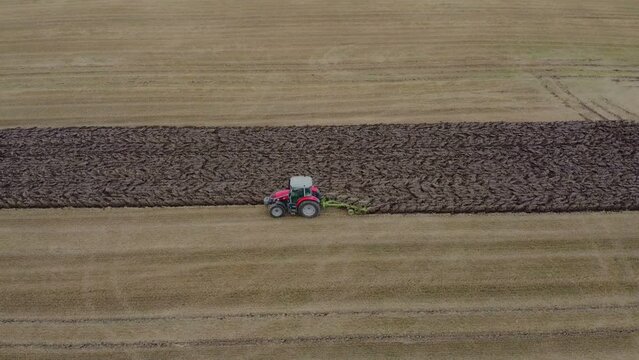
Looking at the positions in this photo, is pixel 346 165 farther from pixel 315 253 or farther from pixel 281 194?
pixel 315 253

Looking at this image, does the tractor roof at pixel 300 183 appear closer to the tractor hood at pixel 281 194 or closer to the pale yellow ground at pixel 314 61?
the tractor hood at pixel 281 194

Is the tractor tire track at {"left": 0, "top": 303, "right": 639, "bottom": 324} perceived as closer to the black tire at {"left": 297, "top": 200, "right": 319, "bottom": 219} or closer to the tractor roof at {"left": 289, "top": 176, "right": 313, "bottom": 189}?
the black tire at {"left": 297, "top": 200, "right": 319, "bottom": 219}

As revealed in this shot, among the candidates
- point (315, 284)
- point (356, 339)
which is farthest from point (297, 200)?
point (356, 339)

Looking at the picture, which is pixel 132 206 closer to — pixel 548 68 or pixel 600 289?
pixel 600 289

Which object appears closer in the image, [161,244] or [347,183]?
[161,244]

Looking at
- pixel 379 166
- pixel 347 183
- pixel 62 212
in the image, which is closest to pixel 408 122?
pixel 379 166

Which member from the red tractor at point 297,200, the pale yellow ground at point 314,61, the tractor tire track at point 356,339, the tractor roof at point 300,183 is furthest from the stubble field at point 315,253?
the tractor roof at point 300,183
